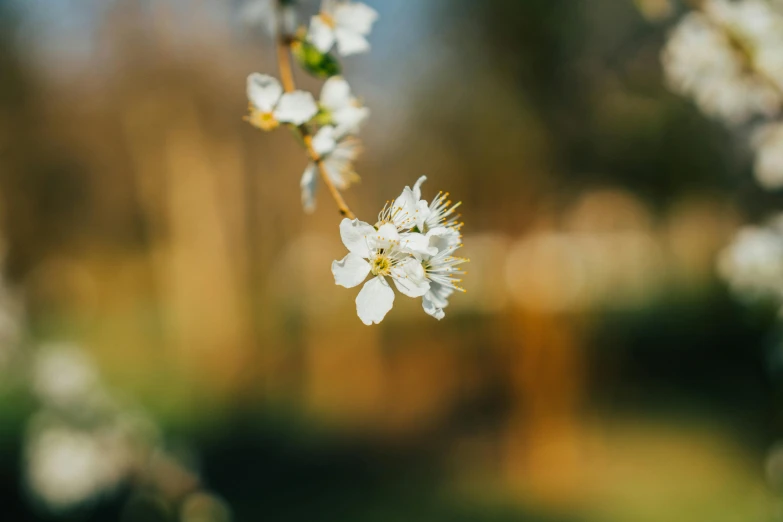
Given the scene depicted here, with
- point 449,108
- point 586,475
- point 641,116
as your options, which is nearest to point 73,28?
→ point 449,108

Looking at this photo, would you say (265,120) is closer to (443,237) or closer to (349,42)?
(349,42)

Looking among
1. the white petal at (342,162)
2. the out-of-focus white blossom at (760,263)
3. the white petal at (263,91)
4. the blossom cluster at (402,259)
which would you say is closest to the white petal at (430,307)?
the blossom cluster at (402,259)

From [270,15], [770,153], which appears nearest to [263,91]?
[270,15]

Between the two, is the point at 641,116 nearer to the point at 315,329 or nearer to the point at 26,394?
the point at 315,329

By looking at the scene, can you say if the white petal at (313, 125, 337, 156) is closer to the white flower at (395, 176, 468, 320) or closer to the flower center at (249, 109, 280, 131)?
the flower center at (249, 109, 280, 131)

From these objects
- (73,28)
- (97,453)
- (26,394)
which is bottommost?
(97,453)

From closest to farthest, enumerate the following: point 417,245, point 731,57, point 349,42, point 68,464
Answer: point 417,245 < point 349,42 < point 731,57 < point 68,464
